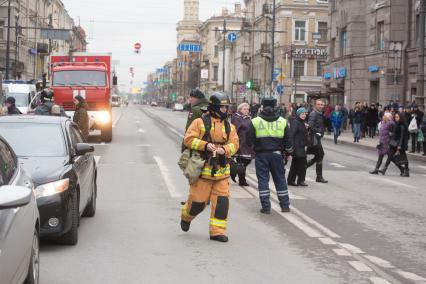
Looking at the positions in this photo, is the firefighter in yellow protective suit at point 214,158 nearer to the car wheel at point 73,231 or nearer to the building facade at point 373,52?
the car wheel at point 73,231

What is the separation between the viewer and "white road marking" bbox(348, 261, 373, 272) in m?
7.35

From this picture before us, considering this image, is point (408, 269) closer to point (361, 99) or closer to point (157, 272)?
point (157, 272)

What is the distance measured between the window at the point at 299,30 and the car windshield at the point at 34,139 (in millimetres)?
68775

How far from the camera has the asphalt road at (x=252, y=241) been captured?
7.03 m

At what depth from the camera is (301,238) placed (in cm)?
909

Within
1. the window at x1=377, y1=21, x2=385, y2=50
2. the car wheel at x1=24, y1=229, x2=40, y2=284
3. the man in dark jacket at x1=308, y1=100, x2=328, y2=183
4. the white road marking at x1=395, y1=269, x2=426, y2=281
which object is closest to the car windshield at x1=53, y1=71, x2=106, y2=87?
the man in dark jacket at x1=308, y1=100, x2=328, y2=183

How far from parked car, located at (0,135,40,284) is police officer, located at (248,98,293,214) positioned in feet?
17.4

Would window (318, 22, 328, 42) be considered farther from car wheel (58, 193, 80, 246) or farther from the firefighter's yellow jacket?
car wheel (58, 193, 80, 246)

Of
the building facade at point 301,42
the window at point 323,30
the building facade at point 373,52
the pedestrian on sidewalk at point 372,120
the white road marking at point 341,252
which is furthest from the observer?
the window at point 323,30

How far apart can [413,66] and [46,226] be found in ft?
110

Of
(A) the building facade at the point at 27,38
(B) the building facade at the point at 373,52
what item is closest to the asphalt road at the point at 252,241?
(B) the building facade at the point at 373,52

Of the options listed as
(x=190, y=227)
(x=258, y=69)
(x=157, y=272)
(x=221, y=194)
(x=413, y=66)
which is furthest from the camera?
(x=258, y=69)

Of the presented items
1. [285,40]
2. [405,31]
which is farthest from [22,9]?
[405,31]

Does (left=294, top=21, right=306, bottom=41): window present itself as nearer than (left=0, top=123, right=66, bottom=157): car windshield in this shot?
No
